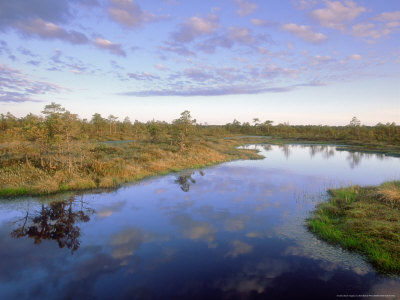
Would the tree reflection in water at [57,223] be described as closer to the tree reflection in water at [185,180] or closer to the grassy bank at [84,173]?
the grassy bank at [84,173]

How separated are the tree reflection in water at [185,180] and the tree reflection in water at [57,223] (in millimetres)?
8532

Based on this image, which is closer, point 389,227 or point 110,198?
point 389,227

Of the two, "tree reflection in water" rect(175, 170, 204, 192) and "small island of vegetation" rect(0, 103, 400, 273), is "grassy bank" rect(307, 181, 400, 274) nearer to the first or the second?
"small island of vegetation" rect(0, 103, 400, 273)

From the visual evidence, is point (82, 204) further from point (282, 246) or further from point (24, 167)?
point (282, 246)

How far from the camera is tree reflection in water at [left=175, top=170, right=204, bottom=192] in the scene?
2148 centimetres

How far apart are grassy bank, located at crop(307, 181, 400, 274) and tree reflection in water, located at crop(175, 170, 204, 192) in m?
11.1

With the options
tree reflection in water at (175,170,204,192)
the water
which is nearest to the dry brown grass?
the water

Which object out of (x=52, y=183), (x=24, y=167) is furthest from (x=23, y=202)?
(x=24, y=167)

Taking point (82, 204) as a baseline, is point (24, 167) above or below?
above

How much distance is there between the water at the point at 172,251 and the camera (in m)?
7.85

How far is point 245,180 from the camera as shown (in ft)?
79.4

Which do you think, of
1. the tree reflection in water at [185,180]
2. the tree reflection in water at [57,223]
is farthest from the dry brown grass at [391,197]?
the tree reflection in water at [57,223]

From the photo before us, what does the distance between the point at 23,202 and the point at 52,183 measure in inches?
95.0

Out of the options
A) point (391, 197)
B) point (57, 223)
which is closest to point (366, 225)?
point (391, 197)
